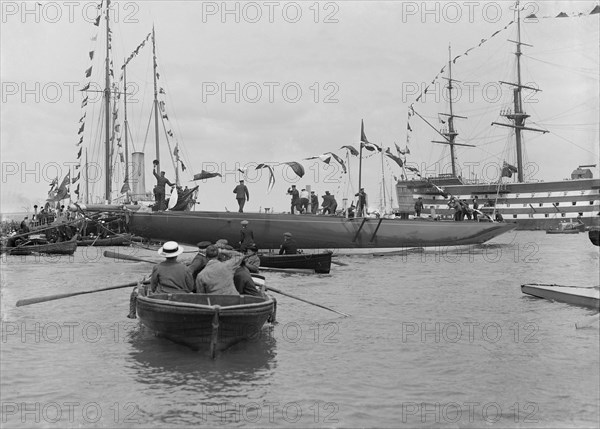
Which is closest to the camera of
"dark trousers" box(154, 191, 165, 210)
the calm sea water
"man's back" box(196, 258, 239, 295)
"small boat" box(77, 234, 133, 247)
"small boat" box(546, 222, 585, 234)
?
the calm sea water

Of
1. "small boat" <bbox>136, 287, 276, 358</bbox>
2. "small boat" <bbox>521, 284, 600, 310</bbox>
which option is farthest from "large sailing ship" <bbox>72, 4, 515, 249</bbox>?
"small boat" <bbox>136, 287, 276, 358</bbox>

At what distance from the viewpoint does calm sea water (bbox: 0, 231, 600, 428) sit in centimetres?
910

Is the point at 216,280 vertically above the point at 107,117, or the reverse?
the point at 107,117

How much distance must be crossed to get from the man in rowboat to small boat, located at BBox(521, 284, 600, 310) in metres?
9.89

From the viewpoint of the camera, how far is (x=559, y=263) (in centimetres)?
3431

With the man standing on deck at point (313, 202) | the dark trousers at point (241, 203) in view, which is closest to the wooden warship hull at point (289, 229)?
the dark trousers at point (241, 203)

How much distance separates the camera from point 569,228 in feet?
269

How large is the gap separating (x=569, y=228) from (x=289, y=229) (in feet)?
192

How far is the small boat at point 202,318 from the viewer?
450 inches

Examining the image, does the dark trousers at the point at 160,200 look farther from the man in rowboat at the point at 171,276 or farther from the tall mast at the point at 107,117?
the man in rowboat at the point at 171,276

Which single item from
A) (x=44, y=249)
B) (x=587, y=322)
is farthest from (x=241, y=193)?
(x=587, y=322)

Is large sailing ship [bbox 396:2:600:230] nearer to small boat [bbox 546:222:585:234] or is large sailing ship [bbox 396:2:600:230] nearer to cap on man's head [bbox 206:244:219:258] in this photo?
small boat [bbox 546:222:585:234]

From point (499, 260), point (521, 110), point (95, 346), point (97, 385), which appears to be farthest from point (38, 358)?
point (521, 110)

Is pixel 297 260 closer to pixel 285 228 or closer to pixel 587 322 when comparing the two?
pixel 285 228
